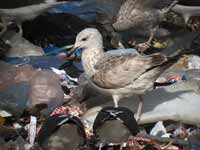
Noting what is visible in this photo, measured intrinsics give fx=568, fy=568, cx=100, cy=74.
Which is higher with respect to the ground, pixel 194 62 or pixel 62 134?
pixel 62 134

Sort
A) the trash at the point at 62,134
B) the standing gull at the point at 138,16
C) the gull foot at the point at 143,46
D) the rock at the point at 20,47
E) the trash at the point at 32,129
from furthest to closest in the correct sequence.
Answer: the standing gull at the point at 138,16
the gull foot at the point at 143,46
the rock at the point at 20,47
the trash at the point at 32,129
the trash at the point at 62,134

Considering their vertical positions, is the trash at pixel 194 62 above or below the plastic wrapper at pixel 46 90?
below

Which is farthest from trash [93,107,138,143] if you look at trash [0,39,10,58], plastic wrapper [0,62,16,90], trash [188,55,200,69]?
trash [0,39,10,58]

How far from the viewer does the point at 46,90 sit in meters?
3.56

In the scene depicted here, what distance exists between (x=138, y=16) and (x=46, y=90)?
1.72 m

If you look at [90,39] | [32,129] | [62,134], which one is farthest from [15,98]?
[62,134]

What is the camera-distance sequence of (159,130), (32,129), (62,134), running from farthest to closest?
(159,130), (32,129), (62,134)

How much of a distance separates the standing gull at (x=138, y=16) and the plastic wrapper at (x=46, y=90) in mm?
1370

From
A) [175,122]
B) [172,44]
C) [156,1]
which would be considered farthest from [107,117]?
[156,1]

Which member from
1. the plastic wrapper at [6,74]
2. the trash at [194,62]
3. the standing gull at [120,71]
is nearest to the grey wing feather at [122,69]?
the standing gull at [120,71]

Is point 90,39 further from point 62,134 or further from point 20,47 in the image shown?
point 20,47

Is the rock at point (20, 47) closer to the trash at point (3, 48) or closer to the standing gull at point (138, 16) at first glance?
the trash at point (3, 48)

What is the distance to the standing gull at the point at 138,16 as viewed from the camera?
4.96 meters

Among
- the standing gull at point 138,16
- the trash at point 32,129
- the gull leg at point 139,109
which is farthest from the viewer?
the standing gull at point 138,16
